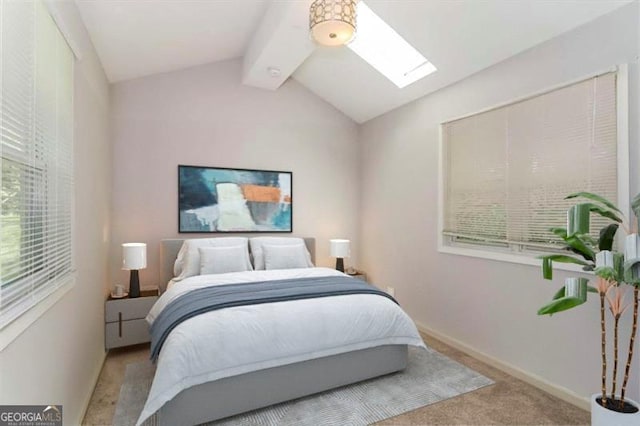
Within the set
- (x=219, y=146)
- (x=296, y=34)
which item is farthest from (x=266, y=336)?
(x=219, y=146)

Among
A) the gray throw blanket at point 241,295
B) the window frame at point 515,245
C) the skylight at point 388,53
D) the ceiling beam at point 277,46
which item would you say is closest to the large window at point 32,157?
the gray throw blanket at point 241,295

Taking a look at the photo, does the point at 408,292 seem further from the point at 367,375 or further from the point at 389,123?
the point at 389,123

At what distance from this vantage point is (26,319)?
4.49ft

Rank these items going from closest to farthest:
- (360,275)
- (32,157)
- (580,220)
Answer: (32,157), (580,220), (360,275)

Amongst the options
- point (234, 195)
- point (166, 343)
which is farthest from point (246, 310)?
point (234, 195)

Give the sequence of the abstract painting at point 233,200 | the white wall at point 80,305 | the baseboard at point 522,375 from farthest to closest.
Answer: the abstract painting at point 233,200
the baseboard at point 522,375
the white wall at point 80,305

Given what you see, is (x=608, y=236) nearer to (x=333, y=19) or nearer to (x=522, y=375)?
(x=522, y=375)

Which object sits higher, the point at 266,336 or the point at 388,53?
the point at 388,53

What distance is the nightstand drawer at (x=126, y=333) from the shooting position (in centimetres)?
312

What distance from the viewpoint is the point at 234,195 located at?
415 cm

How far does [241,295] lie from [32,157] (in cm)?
152

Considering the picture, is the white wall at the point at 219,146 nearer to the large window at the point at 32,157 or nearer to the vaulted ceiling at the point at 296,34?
the vaulted ceiling at the point at 296,34

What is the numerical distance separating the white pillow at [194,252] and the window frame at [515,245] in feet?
7.30

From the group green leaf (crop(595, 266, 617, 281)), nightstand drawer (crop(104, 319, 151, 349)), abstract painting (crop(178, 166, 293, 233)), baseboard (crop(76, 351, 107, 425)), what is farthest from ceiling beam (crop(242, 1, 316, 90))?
baseboard (crop(76, 351, 107, 425))
